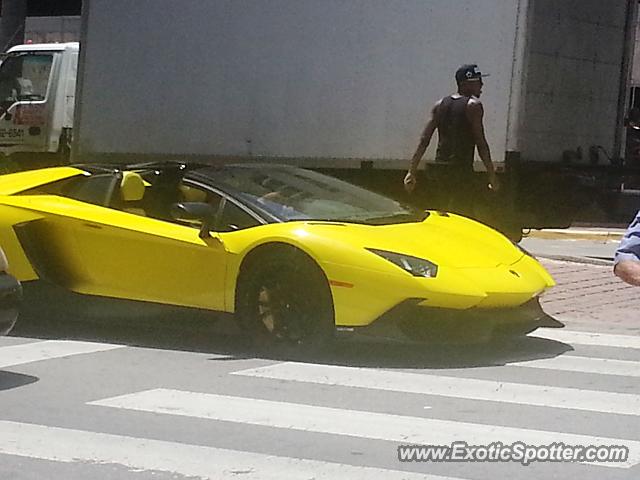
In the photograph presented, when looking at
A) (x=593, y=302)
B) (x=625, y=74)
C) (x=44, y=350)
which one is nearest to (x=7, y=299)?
(x=44, y=350)

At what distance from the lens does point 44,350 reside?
8.59m

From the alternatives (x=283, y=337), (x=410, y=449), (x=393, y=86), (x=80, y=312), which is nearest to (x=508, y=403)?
(x=410, y=449)

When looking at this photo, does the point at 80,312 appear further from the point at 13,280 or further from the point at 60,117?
the point at 60,117

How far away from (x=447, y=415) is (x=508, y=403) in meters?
0.48

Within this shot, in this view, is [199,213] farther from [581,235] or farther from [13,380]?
[581,235]

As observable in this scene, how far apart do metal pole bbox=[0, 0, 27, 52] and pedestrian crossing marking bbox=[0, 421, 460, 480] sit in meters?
22.1

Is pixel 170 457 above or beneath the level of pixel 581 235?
above

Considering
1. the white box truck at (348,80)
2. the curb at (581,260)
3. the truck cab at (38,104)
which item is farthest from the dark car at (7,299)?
the truck cab at (38,104)

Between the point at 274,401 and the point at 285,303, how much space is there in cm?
139

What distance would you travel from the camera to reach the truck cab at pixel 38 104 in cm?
1742

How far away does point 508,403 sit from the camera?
7.11 m

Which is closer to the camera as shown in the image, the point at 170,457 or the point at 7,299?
the point at 170,457

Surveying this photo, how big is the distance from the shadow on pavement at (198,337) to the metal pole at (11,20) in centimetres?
1862

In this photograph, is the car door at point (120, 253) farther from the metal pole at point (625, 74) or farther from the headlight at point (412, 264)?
the metal pole at point (625, 74)
